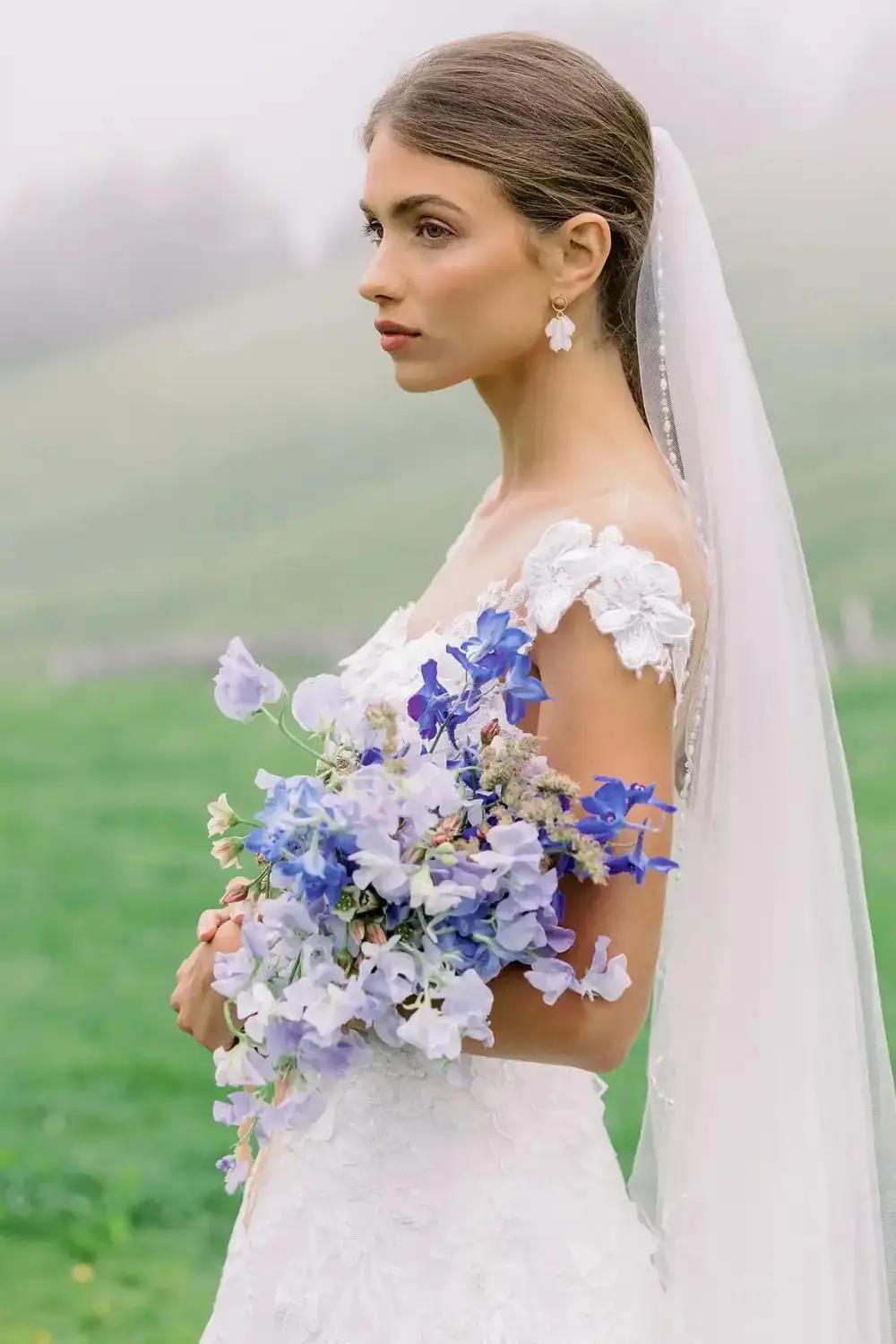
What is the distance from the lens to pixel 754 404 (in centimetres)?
213

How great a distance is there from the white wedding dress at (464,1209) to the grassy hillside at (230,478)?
834 centimetres

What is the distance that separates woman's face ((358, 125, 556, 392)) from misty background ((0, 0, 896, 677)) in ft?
24.5

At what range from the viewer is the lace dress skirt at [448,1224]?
6.06 feet

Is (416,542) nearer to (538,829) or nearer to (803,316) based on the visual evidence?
(803,316)

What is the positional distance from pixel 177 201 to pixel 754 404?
8.90 m

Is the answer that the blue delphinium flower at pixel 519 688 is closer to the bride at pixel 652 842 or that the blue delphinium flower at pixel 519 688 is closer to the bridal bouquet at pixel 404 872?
the bridal bouquet at pixel 404 872

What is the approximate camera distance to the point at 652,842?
5.76ft

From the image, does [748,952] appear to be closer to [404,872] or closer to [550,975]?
[550,975]

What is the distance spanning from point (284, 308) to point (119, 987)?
208 inches

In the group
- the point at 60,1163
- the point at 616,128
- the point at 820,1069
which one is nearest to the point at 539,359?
the point at 616,128

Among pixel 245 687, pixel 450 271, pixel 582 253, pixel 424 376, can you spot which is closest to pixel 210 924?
pixel 245 687

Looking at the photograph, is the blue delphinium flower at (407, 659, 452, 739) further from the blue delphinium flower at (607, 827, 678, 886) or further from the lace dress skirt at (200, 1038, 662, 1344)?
the lace dress skirt at (200, 1038, 662, 1344)

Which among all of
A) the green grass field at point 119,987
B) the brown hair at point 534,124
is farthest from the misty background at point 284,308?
the brown hair at point 534,124

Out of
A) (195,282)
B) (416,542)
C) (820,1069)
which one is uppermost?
(195,282)
